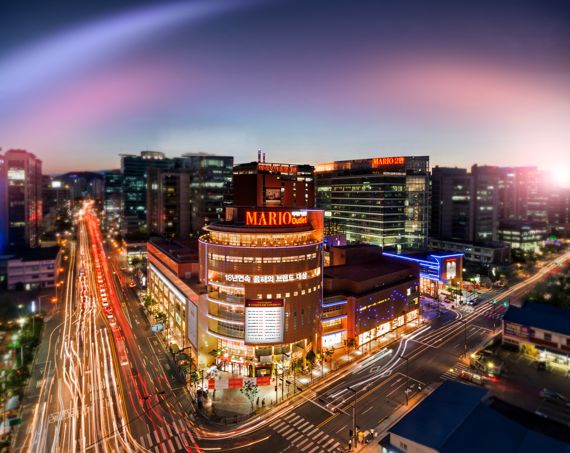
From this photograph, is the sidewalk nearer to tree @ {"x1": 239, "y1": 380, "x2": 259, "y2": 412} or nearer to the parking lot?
the parking lot

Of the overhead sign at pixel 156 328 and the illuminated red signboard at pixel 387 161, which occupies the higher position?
the illuminated red signboard at pixel 387 161

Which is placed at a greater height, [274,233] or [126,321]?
[274,233]

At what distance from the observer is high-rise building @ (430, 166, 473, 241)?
548ft

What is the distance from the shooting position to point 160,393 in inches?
2128

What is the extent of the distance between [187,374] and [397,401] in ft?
110

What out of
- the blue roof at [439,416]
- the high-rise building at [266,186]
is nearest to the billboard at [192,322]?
the high-rise building at [266,186]

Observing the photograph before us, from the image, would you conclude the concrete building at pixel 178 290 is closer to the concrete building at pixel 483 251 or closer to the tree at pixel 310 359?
the tree at pixel 310 359

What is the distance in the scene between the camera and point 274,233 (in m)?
64.9

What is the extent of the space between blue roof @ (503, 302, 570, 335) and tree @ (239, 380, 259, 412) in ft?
163

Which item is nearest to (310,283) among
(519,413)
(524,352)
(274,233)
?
(274,233)

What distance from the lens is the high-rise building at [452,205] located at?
167000mm

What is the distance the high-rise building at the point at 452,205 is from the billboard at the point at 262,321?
417 ft

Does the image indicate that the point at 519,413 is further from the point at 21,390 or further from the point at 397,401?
the point at 21,390

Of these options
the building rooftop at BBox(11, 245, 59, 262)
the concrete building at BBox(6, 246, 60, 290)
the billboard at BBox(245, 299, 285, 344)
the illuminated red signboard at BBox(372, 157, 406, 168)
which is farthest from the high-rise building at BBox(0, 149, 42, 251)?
the illuminated red signboard at BBox(372, 157, 406, 168)
